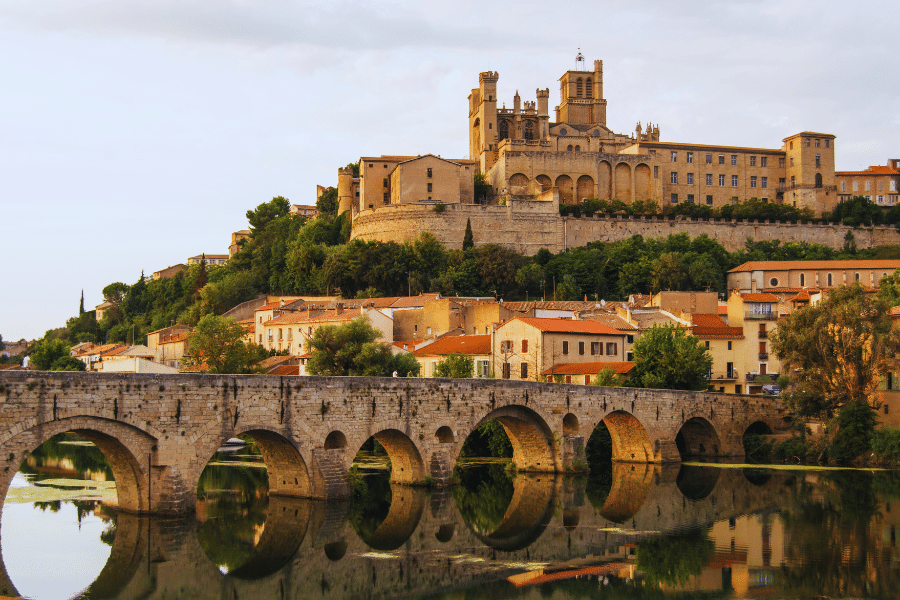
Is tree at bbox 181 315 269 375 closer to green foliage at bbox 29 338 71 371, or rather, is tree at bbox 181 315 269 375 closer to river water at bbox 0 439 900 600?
river water at bbox 0 439 900 600

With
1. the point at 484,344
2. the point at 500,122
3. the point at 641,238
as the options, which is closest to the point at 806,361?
the point at 484,344

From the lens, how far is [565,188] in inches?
3676

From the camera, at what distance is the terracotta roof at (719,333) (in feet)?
177

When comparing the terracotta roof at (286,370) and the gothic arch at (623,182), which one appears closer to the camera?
the terracotta roof at (286,370)

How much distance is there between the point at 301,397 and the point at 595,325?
24588 mm

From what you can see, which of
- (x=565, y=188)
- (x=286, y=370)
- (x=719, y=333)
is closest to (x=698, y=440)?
(x=719, y=333)

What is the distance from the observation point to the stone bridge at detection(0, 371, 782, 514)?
24.0 m

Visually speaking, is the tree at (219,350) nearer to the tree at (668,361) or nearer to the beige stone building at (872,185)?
the tree at (668,361)

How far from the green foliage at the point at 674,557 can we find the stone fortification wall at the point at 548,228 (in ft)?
187

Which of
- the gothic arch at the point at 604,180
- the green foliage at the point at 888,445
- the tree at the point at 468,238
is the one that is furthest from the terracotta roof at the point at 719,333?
the gothic arch at the point at 604,180

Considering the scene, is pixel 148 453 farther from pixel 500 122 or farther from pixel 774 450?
pixel 500 122

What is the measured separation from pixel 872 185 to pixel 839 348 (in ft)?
213

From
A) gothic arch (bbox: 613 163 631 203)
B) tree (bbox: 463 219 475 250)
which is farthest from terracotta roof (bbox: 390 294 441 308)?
gothic arch (bbox: 613 163 631 203)

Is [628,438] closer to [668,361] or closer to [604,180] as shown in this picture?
[668,361]
